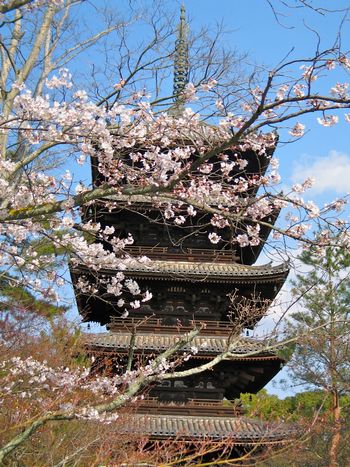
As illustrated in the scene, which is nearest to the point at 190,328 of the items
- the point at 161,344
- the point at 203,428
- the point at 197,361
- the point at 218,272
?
the point at 197,361

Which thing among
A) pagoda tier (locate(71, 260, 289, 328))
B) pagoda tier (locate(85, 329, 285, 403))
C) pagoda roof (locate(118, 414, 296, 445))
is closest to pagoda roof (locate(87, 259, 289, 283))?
pagoda tier (locate(71, 260, 289, 328))

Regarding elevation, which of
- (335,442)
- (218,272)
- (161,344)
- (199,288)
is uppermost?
(218,272)

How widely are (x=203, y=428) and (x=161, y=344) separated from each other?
2.15 meters

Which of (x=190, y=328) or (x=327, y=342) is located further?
(x=327, y=342)

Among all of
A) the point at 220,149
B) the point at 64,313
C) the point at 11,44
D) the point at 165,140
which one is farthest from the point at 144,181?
the point at 64,313

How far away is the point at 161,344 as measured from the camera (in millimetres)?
13742

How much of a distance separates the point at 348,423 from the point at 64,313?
42.4ft

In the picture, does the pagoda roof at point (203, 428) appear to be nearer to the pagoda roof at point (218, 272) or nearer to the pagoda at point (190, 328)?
the pagoda at point (190, 328)

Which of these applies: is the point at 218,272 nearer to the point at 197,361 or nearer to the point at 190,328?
the point at 190,328

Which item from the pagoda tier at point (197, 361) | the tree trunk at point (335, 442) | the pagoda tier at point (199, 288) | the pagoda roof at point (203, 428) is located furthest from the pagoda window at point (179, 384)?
the tree trunk at point (335, 442)

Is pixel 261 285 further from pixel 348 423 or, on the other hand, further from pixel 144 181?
pixel 348 423

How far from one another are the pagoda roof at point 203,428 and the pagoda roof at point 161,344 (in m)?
1.52

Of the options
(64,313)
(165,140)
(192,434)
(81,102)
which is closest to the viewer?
(81,102)

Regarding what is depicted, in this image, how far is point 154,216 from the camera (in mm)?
15016
